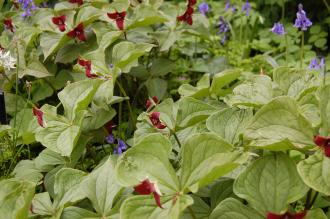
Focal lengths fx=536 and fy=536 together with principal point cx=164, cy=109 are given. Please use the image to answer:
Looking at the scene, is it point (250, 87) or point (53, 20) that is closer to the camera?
point (250, 87)

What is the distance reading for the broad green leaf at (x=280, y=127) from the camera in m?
1.30

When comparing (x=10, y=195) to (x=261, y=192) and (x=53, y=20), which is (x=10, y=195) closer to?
(x=261, y=192)

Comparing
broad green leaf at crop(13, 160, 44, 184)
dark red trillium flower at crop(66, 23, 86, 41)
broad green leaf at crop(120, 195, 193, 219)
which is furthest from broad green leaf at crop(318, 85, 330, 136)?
dark red trillium flower at crop(66, 23, 86, 41)

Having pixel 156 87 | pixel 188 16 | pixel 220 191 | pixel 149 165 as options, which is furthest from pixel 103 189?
pixel 188 16

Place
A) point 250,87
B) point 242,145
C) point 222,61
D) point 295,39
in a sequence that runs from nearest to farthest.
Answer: point 242,145 < point 250,87 < point 222,61 < point 295,39

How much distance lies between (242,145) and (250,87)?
21 cm

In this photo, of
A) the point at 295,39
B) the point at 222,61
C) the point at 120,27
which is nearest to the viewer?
the point at 120,27

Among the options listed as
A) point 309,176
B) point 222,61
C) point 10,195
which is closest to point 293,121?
point 309,176

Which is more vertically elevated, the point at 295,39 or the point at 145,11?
the point at 145,11

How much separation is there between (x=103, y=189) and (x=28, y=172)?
543 mm

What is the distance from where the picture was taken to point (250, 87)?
63.0 inches

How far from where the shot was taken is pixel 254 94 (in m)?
1.57

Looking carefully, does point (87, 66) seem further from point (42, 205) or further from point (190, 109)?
point (42, 205)

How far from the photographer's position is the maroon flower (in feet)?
7.84
